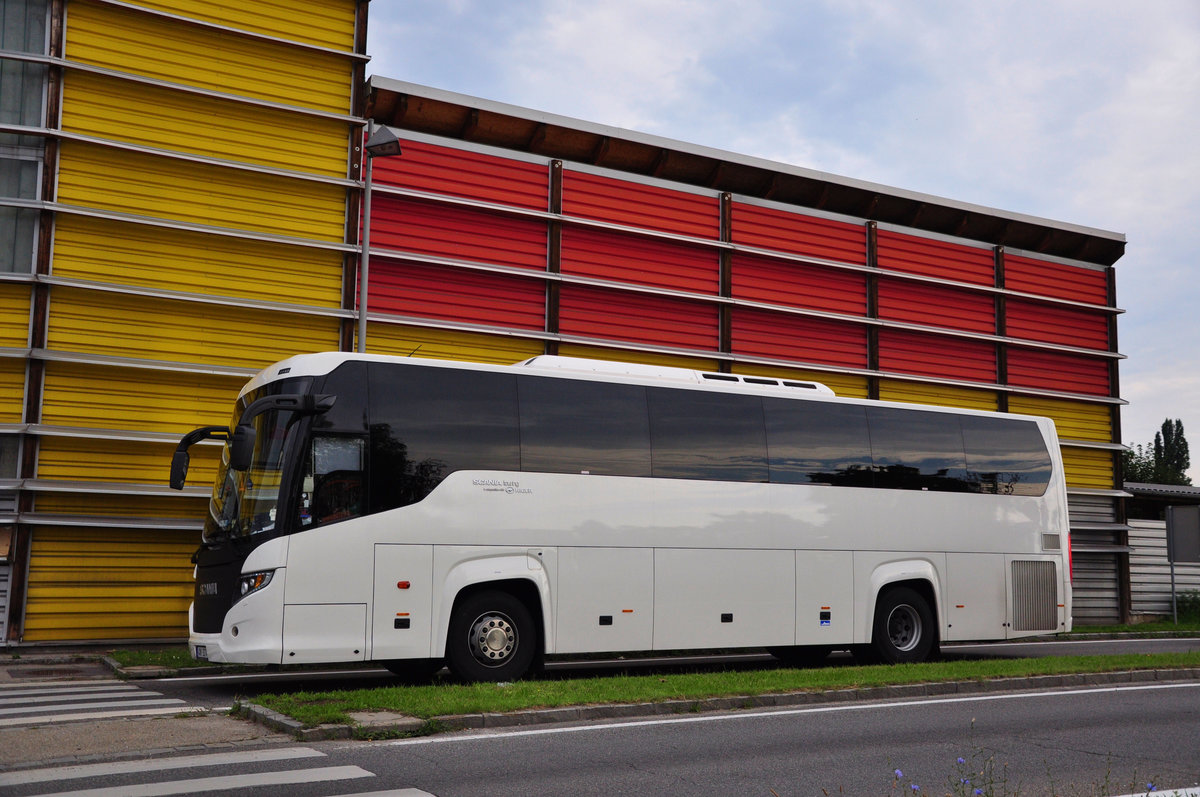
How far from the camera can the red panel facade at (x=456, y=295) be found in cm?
2061

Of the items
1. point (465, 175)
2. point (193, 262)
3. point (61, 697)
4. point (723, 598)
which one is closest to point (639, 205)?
point (465, 175)

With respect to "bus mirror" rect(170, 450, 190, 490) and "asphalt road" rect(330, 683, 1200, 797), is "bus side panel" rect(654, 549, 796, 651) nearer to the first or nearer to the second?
"asphalt road" rect(330, 683, 1200, 797)

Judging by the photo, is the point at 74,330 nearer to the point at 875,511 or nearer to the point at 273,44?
the point at 273,44

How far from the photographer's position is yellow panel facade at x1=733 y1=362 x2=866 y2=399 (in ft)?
78.9

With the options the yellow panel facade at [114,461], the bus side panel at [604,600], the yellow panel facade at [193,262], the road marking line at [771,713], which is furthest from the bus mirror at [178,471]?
the yellow panel facade at [193,262]

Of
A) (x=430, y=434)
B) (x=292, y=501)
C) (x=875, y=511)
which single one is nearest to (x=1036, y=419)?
(x=875, y=511)

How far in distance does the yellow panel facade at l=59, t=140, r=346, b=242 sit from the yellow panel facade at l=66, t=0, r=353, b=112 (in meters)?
1.17

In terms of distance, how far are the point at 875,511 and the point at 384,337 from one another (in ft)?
30.3

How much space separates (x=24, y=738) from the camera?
871cm

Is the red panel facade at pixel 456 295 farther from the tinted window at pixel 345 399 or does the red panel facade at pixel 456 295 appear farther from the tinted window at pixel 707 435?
the tinted window at pixel 345 399

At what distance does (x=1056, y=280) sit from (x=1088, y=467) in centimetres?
470

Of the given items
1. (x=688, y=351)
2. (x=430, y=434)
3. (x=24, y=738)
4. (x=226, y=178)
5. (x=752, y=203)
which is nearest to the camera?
(x=24, y=738)

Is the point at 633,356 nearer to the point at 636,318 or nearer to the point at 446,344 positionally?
the point at 636,318

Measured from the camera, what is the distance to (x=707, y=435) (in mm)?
14836
